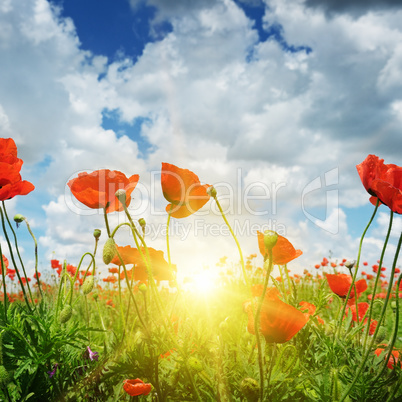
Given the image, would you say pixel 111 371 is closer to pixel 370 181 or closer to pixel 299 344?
pixel 299 344

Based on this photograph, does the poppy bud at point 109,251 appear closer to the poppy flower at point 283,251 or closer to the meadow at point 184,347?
the meadow at point 184,347

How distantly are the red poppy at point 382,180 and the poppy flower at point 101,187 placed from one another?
81 cm

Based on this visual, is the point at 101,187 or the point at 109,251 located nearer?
the point at 109,251

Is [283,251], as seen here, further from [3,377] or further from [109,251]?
[3,377]

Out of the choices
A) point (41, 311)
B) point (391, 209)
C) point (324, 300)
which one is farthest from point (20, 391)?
point (391, 209)

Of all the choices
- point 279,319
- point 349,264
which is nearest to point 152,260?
point 279,319

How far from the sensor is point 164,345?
4.30 feet

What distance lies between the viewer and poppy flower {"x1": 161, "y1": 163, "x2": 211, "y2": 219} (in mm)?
1313

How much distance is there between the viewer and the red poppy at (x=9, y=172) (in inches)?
57.9

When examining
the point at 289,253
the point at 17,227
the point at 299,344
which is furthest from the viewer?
the point at 17,227

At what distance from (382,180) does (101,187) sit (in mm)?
965

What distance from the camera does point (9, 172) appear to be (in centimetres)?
147

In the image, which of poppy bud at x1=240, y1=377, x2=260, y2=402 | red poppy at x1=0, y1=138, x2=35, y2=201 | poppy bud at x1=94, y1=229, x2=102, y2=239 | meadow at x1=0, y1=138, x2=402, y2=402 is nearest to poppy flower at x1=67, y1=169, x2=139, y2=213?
meadow at x1=0, y1=138, x2=402, y2=402

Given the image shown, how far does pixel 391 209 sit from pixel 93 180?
102 cm
